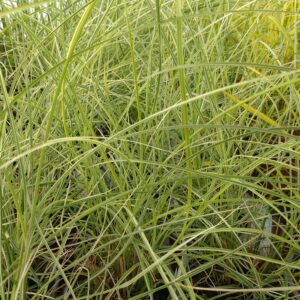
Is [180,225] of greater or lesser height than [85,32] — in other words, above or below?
below

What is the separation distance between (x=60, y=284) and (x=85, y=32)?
47cm

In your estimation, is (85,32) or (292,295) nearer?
(292,295)

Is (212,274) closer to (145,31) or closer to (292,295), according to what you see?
(292,295)

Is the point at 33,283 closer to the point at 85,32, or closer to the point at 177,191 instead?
the point at 177,191

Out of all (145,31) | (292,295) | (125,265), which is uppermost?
(145,31)

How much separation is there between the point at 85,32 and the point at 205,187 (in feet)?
1.34

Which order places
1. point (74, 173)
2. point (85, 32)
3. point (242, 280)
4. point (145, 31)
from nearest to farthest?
point (242, 280), point (74, 173), point (85, 32), point (145, 31)

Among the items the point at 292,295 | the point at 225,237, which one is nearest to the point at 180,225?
the point at 225,237

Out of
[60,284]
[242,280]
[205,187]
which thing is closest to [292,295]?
[242,280]

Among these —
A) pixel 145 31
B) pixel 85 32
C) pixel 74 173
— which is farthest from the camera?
pixel 145 31

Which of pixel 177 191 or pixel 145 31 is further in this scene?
pixel 145 31

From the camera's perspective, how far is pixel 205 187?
2.16 feet

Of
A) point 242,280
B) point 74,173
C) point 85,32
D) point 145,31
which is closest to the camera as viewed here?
point 242,280

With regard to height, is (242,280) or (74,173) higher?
(74,173)
